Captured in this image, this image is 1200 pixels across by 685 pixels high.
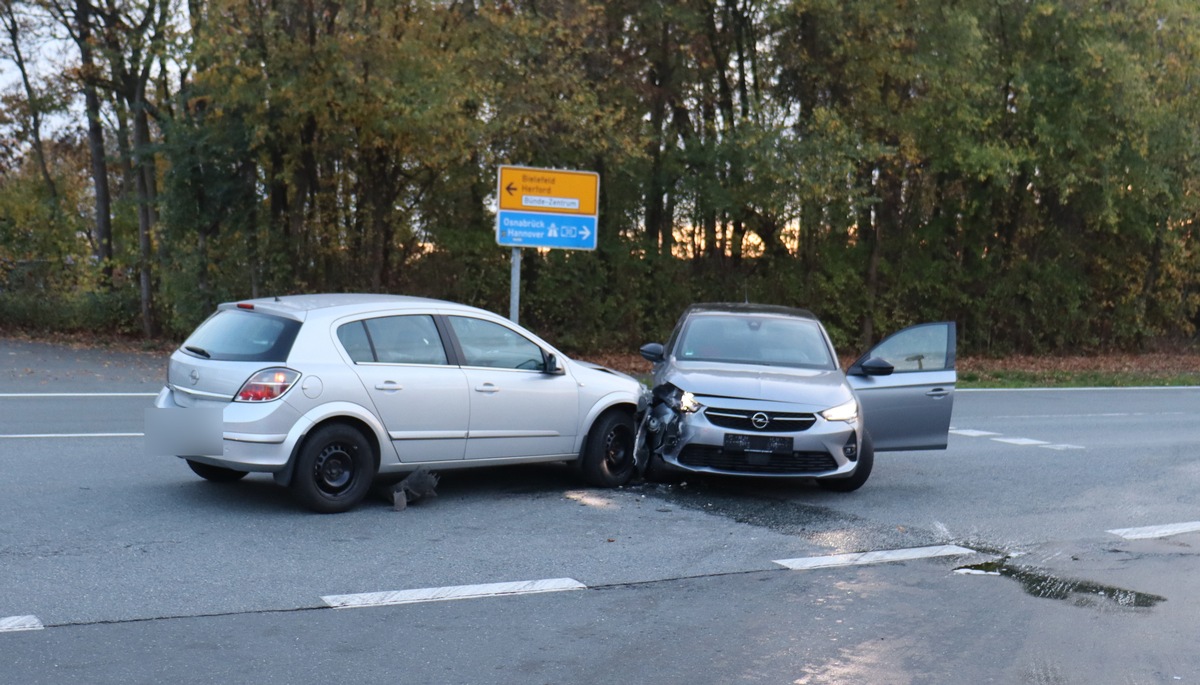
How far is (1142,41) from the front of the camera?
89.3ft

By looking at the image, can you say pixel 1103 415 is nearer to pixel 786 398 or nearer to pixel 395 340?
pixel 786 398

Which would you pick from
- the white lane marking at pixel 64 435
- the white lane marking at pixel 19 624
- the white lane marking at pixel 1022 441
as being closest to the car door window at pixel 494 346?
the white lane marking at pixel 19 624

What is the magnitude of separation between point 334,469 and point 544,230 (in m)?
10.2

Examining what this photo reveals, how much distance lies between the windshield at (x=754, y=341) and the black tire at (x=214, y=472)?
3.93 meters

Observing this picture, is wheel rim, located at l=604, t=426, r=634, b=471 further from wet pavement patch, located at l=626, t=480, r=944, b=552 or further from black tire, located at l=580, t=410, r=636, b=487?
wet pavement patch, located at l=626, t=480, r=944, b=552

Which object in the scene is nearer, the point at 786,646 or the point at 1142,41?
the point at 786,646

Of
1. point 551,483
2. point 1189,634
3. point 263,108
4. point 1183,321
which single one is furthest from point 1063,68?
point 1189,634

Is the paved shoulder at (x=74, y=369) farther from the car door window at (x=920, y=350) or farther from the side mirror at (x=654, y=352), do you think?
the car door window at (x=920, y=350)

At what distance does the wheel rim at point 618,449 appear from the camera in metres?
10.0

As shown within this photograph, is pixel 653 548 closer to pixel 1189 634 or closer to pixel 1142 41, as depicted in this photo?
pixel 1189 634

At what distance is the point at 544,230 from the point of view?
59.9ft

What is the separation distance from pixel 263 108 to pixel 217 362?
48.7ft

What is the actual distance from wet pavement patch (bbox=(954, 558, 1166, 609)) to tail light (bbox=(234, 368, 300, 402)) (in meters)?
4.55

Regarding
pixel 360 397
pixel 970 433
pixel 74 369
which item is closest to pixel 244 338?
pixel 360 397
